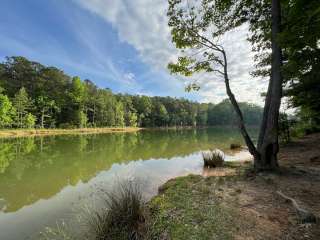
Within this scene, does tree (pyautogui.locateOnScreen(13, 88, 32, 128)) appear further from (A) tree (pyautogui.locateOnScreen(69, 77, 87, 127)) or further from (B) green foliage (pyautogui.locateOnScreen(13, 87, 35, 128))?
(A) tree (pyautogui.locateOnScreen(69, 77, 87, 127))

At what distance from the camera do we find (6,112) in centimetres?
2770

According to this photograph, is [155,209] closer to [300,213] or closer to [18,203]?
[300,213]

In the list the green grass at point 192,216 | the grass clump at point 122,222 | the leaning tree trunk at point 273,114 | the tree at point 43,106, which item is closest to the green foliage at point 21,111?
the tree at point 43,106

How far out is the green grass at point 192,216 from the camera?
272 centimetres

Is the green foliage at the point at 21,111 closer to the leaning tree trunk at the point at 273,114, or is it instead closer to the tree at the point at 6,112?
the tree at the point at 6,112

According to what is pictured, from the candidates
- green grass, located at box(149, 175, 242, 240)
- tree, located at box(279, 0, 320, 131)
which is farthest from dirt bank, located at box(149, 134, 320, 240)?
tree, located at box(279, 0, 320, 131)

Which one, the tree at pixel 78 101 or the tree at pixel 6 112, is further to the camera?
the tree at pixel 78 101

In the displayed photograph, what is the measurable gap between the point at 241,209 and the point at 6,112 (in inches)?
1282

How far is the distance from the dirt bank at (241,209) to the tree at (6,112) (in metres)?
30.1

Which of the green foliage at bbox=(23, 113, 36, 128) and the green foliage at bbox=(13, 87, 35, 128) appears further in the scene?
the green foliage at bbox=(23, 113, 36, 128)

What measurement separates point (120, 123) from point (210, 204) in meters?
49.1

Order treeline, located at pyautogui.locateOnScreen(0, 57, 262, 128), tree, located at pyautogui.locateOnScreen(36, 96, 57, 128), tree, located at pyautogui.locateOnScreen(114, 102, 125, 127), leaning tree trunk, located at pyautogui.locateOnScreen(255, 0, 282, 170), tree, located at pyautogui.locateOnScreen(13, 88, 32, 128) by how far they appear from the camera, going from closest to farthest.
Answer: leaning tree trunk, located at pyautogui.locateOnScreen(255, 0, 282, 170) < tree, located at pyautogui.locateOnScreen(13, 88, 32, 128) < treeline, located at pyautogui.locateOnScreen(0, 57, 262, 128) < tree, located at pyautogui.locateOnScreen(36, 96, 57, 128) < tree, located at pyautogui.locateOnScreen(114, 102, 125, 127)

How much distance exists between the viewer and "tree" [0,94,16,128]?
2689 centimetres

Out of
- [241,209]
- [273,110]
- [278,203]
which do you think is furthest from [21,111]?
[278,203]
